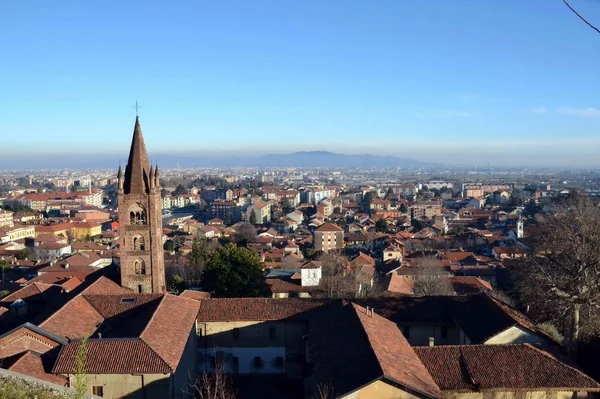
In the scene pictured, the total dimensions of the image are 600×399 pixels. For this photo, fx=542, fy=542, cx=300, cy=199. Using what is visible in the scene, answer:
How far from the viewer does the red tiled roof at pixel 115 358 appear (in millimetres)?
15805

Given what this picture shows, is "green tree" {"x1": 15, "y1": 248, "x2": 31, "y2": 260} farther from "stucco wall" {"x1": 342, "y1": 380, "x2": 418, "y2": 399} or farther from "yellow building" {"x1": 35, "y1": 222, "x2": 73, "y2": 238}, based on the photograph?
"stucco wall" {"x1": 342, "y1": 380, "x2": 418, "y2": 399}

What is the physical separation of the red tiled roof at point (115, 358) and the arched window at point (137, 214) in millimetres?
8957

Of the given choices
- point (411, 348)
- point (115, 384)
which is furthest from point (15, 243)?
point (411, 348)

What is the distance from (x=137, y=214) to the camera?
2512 centimetres

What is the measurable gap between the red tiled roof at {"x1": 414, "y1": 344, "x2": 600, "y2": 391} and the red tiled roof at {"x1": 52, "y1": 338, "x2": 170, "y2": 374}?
8102 millimetres

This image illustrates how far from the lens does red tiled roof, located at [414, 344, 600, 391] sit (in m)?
15.4

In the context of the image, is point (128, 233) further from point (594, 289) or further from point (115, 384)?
point (594, 289)

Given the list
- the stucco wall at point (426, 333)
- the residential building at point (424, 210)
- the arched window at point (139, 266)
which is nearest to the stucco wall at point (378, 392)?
the stucco wall at point (426, 333)

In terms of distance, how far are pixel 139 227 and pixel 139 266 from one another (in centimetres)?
182

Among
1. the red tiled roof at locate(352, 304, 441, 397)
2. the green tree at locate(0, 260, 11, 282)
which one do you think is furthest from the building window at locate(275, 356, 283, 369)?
the green tree at locate(0, 260, 11, 282)

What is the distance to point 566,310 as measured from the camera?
62.5 ft

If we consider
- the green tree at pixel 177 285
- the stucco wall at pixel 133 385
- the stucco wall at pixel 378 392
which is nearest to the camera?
the stucco wall at pixel 378 392

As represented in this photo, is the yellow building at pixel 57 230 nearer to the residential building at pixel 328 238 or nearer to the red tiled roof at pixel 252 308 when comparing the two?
the residential building at pixel 328 238

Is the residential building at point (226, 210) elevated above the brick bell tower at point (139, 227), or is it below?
below
